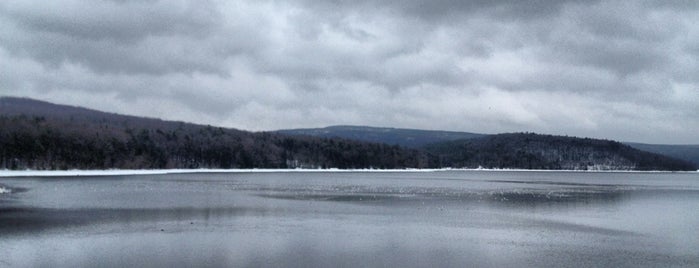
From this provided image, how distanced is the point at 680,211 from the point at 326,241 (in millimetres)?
26692

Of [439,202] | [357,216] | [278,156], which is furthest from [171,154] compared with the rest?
[357,216]

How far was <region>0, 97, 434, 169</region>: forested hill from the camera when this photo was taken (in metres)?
95.2

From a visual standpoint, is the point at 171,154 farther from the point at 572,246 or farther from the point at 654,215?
the point at 572,246

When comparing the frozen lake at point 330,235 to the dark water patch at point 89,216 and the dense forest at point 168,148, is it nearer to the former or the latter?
the dark water patch at point 89,216

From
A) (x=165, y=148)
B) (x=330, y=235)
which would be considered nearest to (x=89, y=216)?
(x=330, y=235)

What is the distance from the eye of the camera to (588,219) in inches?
1208

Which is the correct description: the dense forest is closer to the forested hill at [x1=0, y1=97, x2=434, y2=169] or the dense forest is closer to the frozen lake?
the forested hill at [x1=0, y1=97, x2=434, y2=169]

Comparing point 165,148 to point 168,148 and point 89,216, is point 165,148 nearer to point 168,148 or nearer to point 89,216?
point 168,148

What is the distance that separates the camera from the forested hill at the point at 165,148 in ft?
313

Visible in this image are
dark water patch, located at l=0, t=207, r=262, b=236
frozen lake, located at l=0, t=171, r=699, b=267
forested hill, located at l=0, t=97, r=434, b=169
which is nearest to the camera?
frozen lake, located at l=0, t=171, r=699, b=267

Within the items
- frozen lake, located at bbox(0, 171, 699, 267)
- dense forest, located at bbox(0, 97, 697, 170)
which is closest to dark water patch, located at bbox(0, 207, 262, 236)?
frozen lake, located at bbox(0, 171, 699, 267)

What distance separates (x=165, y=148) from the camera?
12812 centimetres

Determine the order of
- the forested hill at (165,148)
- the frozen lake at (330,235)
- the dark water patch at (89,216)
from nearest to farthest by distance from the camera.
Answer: the frozen lake at (330,235), the dark water patch at (89,216), the forested hill at (165,148)

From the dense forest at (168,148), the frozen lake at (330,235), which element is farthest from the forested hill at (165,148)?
the frozen lake at (330,235)
